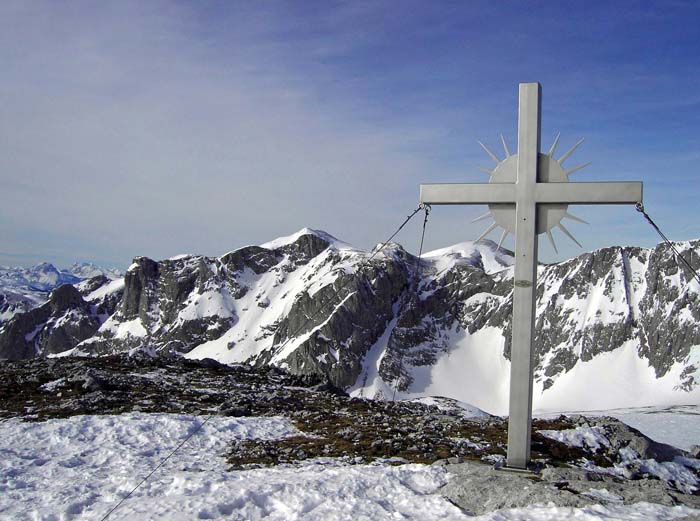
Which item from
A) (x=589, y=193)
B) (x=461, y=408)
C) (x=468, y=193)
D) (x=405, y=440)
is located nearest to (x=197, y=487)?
(x=405, y=440)

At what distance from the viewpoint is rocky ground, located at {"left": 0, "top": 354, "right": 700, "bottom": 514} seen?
11133 mm

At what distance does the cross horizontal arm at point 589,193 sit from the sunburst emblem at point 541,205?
176 millimetres

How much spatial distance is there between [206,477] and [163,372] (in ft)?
92.0

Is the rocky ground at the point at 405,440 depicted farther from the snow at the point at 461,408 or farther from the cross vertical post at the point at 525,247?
the snow at the point at 461,408

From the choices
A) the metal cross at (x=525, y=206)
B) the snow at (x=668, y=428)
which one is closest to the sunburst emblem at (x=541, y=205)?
the metal cross at (x=525, y=206)

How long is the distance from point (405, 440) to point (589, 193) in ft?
34.8

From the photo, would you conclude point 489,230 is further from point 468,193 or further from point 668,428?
point 668,428

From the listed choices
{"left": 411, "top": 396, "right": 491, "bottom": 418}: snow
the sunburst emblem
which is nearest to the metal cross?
the sunburst emblem

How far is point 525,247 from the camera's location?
40.9 feet

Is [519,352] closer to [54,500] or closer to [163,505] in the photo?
[163,505]

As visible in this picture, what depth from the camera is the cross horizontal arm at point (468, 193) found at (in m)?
12.5

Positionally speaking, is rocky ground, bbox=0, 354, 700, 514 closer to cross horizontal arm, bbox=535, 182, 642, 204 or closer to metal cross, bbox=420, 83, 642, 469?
metal cross, bbox=420, 83, 642, 469

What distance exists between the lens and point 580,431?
19750 mm

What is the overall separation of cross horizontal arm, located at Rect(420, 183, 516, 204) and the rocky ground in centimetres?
603
